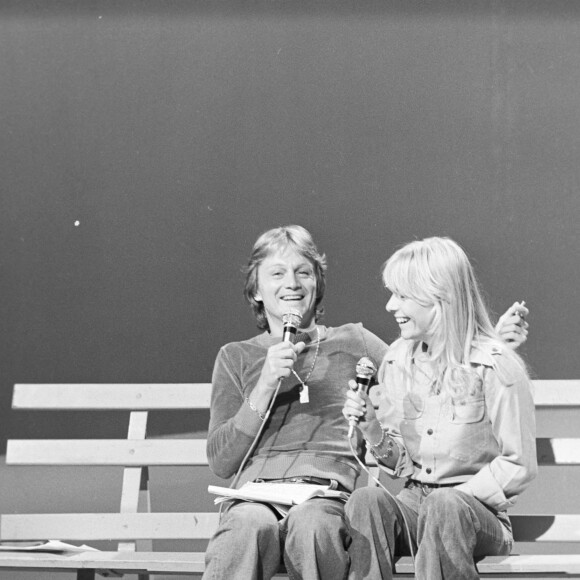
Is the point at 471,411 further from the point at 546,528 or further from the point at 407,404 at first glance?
the point at 546,528

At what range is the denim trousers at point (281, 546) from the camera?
2730 mm

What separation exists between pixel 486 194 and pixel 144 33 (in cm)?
146

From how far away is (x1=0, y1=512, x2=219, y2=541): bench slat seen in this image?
140 inches

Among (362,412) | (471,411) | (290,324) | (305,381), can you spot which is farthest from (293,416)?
(471,411)

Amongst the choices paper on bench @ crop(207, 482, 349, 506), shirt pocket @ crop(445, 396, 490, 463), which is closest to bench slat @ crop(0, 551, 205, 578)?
paper on bench @ crop(207, 482, 349, 506)

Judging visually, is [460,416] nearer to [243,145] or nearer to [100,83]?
[243,145]

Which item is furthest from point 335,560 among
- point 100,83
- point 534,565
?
point 100,83

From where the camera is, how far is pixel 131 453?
365 cm

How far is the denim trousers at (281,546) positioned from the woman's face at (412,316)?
0.56m

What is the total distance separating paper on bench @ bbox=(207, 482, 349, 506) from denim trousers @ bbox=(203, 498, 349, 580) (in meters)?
0.04

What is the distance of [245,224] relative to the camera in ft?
13.7

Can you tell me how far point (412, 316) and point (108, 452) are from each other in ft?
4.01

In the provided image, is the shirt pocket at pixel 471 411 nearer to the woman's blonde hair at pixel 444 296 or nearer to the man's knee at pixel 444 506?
the woman's blonde hair at pixel 444 296

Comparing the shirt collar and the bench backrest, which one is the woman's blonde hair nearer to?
the shirt collar
